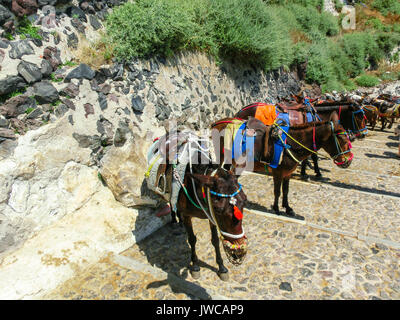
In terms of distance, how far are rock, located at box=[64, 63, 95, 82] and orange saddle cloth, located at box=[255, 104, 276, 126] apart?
14.2 feet

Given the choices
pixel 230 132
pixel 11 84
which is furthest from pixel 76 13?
pixel 230 132

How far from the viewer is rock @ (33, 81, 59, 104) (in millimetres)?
4672

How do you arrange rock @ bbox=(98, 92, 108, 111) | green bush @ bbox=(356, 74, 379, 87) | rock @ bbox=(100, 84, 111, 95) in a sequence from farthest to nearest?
green bush @ bbox=(356, 74, 379, 87)
rock @ bbox=(100, 84, 111, 95)
rock @ bbox=(98, 92, 108, 111)

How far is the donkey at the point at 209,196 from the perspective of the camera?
282 cm

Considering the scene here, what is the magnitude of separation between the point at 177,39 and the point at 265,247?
6.06 m

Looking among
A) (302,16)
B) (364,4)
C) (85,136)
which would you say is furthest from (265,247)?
(364,4)

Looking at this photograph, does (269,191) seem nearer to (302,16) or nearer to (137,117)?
(137,117)

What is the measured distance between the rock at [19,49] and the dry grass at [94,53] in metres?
0.96

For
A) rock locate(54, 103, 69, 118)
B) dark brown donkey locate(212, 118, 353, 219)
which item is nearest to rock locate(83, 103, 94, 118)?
rock locate(54, 103, 69, 118)

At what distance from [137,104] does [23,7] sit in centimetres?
280

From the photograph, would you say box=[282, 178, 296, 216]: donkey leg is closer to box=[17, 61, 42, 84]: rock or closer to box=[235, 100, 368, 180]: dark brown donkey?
box=[235, 100, 368, 180]: dark brown donkey

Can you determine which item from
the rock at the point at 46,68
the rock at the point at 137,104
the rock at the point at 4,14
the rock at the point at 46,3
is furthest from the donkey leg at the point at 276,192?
the rock at the point at 46,3

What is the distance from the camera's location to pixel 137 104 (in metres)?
6.12

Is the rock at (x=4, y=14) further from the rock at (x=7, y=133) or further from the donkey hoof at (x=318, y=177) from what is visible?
the donkey hoof at (x=318, y=177)
